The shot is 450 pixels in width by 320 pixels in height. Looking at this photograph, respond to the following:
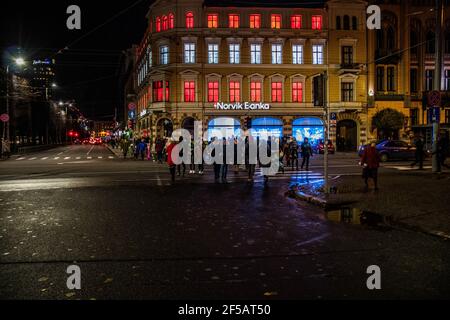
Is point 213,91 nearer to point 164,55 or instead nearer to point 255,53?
point 255,53

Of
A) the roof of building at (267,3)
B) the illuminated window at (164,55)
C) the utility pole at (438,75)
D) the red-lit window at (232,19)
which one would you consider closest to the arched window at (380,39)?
the roof of building at (267,3)

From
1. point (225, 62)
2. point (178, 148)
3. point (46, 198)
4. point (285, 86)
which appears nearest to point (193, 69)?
point (225, 62)

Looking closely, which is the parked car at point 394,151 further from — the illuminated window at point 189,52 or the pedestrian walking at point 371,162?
the illuminated window at point 189,52

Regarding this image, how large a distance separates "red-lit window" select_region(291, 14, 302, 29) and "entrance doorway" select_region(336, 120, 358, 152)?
10.9m

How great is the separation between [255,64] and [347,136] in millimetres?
12731

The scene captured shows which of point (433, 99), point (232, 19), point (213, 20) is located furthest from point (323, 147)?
point (433, 99)

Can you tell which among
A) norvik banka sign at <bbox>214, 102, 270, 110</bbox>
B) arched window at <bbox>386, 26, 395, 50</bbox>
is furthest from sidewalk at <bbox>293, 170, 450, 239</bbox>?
arched window at <bbox>386, 26, 395, 50</bbox>

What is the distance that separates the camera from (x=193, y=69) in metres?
46.7

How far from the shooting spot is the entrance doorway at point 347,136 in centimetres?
4988

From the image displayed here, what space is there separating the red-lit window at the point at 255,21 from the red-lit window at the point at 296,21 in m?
3.41

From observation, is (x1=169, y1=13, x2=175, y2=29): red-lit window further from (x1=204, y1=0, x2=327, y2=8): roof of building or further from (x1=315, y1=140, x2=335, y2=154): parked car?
(x1=315, y1=140, x2=335, y2=154): parked car

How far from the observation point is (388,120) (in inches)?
1820

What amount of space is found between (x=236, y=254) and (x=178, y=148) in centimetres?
1173
